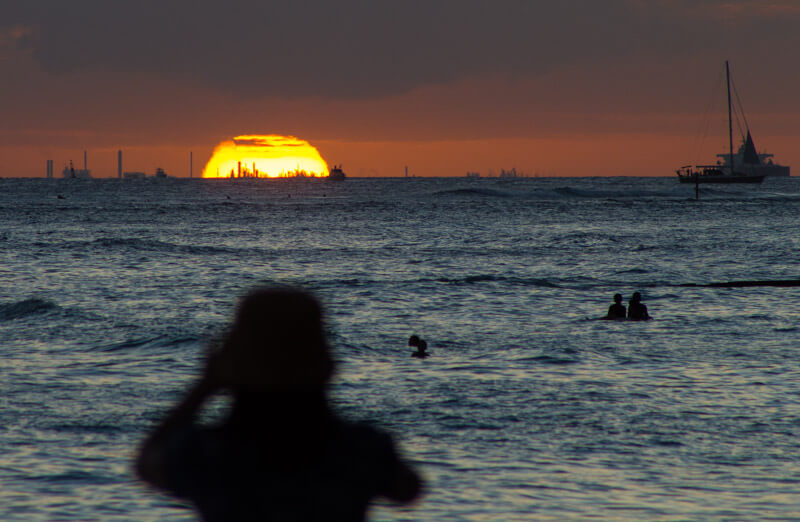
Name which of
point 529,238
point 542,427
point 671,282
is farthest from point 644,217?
point 542,427

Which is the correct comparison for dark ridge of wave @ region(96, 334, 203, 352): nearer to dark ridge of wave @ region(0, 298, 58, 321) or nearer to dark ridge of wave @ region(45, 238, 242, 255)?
dark ridge of wave @ region(0, 298, 58, 321)

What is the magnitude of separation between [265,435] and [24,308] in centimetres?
2252

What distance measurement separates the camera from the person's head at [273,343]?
9.13ft

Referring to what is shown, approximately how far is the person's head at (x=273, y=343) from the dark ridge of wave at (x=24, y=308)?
2115 centimetres

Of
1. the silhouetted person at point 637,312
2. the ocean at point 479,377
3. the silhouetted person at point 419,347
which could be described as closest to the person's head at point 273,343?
the ocean at point 479,377

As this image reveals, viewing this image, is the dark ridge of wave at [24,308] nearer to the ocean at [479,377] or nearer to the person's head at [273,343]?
the ocean at [479,377]

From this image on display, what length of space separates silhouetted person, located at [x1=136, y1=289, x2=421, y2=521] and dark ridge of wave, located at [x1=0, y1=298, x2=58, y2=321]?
69.0ft

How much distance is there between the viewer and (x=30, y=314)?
22688 millimetres

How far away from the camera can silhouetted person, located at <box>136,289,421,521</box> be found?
280 centimetres

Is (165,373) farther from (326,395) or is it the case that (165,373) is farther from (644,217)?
(644,217)

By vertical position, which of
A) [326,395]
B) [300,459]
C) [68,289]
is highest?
[326,395]

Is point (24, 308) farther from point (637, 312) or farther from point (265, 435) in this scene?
point (265, 435)

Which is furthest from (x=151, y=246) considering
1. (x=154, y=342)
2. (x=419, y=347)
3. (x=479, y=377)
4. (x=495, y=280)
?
(x=479, y=377)

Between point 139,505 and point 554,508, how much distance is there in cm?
392
